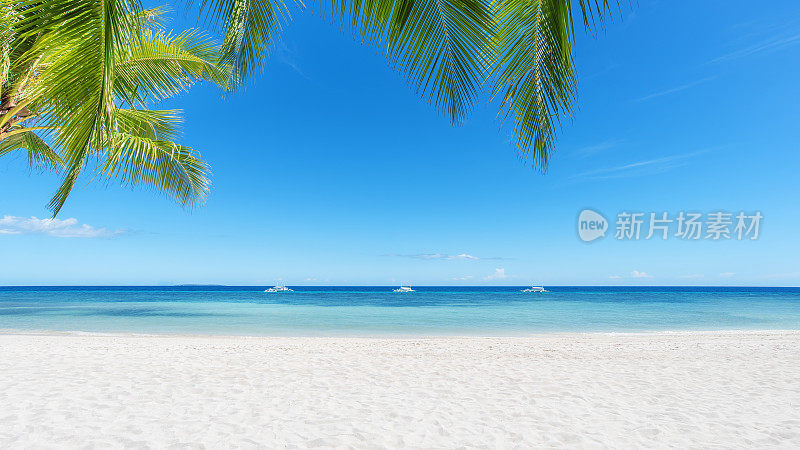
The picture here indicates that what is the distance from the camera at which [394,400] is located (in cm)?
465

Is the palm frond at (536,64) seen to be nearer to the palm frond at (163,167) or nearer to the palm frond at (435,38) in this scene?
the palm frond at (435,38)

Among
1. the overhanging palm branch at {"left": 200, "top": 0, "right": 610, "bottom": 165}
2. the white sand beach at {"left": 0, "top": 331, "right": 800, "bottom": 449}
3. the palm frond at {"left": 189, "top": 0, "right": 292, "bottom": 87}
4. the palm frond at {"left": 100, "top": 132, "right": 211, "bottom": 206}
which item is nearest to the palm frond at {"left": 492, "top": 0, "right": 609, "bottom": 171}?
the overhanging palm branch at {"left": 200, "top": 0, "right": 610, "bottom": 165}

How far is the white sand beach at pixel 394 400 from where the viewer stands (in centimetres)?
353

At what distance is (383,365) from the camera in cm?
685

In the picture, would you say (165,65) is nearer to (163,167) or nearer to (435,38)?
(163,167)

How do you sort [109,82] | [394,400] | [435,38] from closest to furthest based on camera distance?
[109,82]
[435,38]
[394,400]

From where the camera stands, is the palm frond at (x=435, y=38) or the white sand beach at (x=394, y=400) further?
the white sand beach at (x=394, y=400)

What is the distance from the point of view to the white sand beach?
3.53m

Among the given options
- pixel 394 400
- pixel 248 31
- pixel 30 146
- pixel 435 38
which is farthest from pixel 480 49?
pixel 30 146

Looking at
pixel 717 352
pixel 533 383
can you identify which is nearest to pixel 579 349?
pixel 717 352

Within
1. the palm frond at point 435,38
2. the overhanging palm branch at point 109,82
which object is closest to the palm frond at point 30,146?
the overhanging palm branch at point 109,82

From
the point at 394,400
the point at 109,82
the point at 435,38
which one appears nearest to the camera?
the point at 109,82

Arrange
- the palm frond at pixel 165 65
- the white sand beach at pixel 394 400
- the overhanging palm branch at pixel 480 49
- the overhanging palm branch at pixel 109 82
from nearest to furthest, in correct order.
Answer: the overhanging palm branch at pixel 109 82
the overhanging palm branch at pixel 480 49
the white sand beach at pixel 394 400
the palm frond at pixel 165 65

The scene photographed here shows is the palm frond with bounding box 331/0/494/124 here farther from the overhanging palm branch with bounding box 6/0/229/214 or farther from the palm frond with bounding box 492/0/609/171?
the overhanging palm branch with bounding box 6/0/229/214
